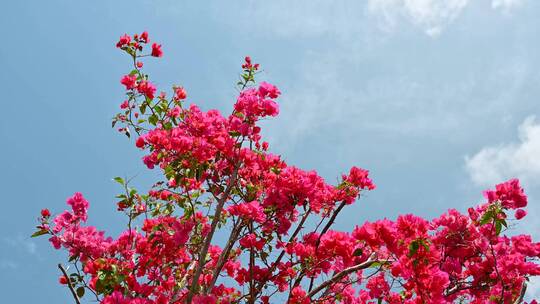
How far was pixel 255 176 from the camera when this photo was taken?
556 cm

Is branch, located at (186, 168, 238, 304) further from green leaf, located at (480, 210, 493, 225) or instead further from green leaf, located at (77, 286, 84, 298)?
green leaf, located at (480, 210, 493, 225)

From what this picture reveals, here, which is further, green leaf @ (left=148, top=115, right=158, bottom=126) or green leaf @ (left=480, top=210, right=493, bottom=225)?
green leaf @ (left=148, top=115, right=158, bottom=126)

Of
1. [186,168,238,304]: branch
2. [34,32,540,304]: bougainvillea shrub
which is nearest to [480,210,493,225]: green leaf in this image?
[34,32,540,304]: bougainvillea shrub

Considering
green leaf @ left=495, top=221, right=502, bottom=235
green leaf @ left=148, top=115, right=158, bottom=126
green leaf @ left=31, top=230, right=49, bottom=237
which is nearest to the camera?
green leaf @ left=495, top=221, right=502, bottom=235

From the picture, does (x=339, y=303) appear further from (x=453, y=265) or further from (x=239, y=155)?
(x=239, y=155)

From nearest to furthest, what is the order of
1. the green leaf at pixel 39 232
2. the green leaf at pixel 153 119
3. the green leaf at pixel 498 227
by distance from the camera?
the green leaf at pixel 498 227 < the green leaf at pixel 39 232 < the green leaf at pixel 153 119

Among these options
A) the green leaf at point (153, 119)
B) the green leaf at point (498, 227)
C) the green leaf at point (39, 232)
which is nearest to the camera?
the green leaf at point (498, 227)

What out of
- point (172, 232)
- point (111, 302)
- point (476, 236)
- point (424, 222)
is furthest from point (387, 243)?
point (111, 302)

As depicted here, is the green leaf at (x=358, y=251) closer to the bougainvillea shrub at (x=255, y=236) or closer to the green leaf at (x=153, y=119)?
the bougainvillea shrub at (x=255, y=236)

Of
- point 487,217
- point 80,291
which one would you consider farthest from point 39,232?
point 487,217

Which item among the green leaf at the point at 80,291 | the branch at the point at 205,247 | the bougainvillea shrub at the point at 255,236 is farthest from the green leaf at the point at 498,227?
the green leaf at the point at 80,291

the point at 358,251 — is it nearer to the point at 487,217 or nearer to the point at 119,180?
the point at 487,217

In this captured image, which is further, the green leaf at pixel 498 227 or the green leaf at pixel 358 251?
the green leaf at pixel 358 251

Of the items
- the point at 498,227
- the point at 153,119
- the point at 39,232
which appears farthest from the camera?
the point at 153,119
